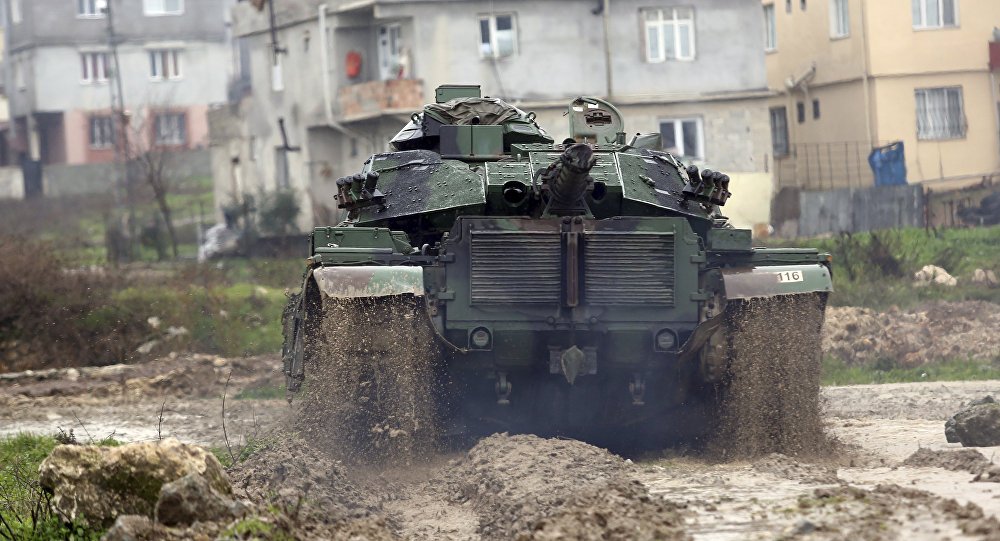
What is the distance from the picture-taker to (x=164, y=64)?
53.1 m

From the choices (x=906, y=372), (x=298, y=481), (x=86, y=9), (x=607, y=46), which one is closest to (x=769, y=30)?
(x=607, y=46)

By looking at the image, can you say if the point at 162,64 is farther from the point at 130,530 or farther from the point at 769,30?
the point at 130,530

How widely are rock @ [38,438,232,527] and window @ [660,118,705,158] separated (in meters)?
23.4

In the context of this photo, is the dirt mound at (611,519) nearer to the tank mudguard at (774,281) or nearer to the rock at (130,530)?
the rock at (130,530)

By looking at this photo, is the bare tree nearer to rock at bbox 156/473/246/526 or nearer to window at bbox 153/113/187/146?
window at bbox 153/113/187/146

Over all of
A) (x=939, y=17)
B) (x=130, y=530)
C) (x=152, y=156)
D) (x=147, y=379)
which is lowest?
(x=147, y=379)

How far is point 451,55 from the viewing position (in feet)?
103

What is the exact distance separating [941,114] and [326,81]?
12226mm

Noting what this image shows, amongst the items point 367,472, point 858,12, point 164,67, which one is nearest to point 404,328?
point 367,472

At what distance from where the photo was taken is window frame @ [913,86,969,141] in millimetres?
32562

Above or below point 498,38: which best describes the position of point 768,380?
below

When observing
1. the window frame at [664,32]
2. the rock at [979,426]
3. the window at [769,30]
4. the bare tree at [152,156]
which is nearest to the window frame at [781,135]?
the window at [769,30]

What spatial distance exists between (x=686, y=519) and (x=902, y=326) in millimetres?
12842

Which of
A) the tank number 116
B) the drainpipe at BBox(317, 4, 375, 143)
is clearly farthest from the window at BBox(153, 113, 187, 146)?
the tank number 116
